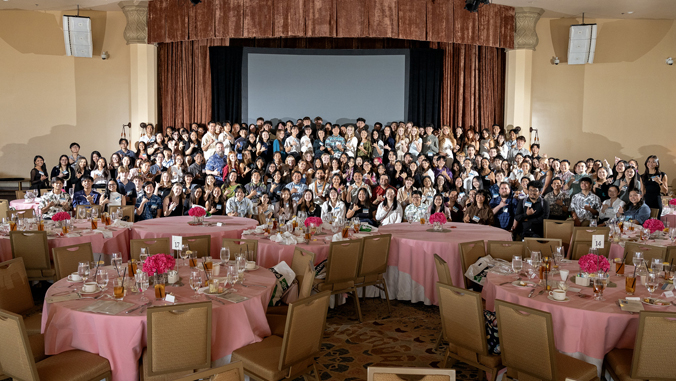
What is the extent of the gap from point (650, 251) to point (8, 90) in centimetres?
1306

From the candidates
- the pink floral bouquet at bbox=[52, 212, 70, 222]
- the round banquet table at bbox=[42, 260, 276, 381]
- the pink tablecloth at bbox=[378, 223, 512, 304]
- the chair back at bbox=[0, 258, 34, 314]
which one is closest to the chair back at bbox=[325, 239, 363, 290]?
the pink tablecloth at bbox=[378, 223, 512, 304]

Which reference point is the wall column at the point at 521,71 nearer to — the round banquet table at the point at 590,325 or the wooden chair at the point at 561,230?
the wooden chair at the point at 561,230

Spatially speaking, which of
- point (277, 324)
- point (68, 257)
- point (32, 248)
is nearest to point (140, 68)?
point (32, 248)

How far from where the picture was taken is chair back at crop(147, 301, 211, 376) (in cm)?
304

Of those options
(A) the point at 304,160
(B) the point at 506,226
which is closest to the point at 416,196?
(B) the point at 506,226

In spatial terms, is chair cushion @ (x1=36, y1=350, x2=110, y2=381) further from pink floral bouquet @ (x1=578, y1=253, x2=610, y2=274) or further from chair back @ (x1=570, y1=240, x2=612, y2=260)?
chair back @ (x1=570, y1=240, x2=612, y2=260)

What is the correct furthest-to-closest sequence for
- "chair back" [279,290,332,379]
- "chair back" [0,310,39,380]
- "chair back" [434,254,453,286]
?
"chair back" [434,254,453,286] < "chair back" [279,290,332,379] < "chair back" [0,310,39,380]

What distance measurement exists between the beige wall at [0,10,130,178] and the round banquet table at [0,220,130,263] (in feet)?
21.9

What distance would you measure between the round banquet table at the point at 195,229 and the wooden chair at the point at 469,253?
268 centimetres

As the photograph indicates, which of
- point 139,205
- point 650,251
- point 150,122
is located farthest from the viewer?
point 150,122

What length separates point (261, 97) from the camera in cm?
1293

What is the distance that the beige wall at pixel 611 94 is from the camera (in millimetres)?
12188

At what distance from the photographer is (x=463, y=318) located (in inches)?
138

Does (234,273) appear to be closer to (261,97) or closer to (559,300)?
(559,300)
